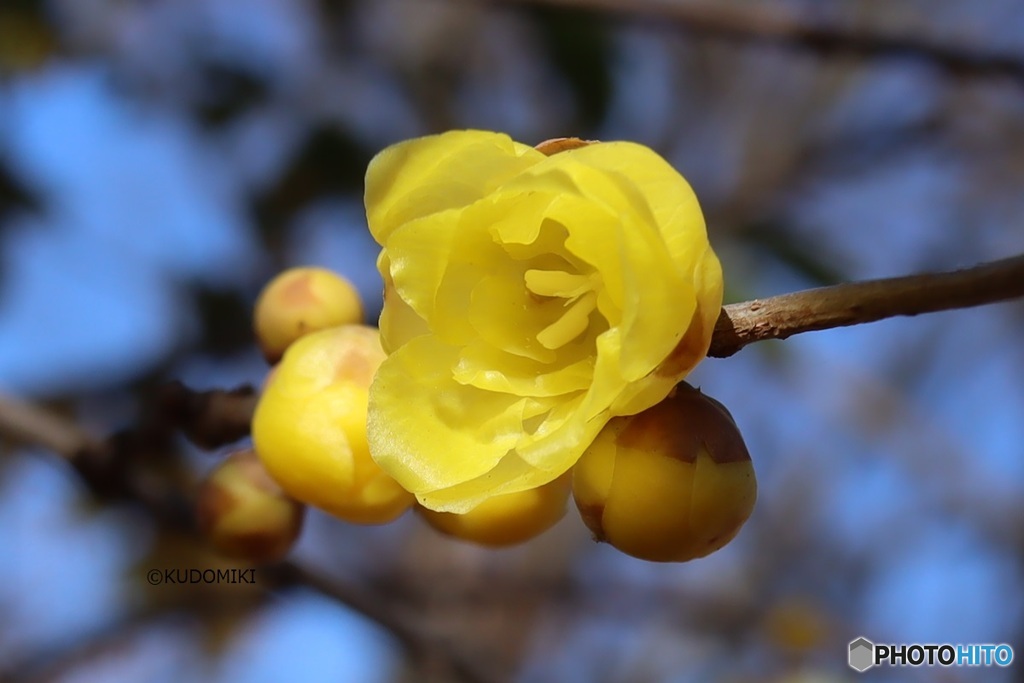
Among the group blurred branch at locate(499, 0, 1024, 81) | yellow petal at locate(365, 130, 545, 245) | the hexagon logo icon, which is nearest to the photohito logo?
the hexagon logo icon

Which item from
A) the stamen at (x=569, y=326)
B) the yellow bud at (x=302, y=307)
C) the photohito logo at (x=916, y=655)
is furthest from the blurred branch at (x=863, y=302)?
the photohito logo at (x=916, y=655)

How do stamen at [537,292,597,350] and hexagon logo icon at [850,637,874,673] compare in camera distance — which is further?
hexagon logo icon at [850,637,874,673]

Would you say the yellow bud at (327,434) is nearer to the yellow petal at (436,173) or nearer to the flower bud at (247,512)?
the flower bud at (247,512)

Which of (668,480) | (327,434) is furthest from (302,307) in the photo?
(668,480)

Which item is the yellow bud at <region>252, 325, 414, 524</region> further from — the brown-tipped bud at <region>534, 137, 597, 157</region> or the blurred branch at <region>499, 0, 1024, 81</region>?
the blurred branch at <region>499, 0, 1024, 81</region>

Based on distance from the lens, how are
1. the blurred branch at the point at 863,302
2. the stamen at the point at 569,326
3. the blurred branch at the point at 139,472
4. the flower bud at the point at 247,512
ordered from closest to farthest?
the blurred branch at the point at 863,302 < the stamen at the point at 569,326 < the flower bud at the point at 247,512 < the blurred branch at the point at 139,472

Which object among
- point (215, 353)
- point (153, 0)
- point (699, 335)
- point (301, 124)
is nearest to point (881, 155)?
point (301, 124)
